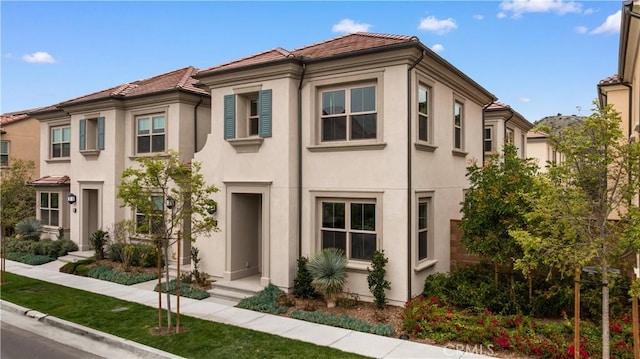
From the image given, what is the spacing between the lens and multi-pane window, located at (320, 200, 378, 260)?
1088 centimetres

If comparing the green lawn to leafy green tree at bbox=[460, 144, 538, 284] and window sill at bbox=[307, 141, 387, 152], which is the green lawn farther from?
window sill at bbox=[307, 141, 387, 152]

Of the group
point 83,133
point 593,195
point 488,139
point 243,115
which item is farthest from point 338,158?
point 83,133

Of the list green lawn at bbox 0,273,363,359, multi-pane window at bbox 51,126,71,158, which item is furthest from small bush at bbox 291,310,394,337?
multi-pane window at bbox 51,126,71,158

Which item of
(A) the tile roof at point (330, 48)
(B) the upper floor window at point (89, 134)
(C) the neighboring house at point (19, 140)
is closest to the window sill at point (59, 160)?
→ (B) the upper floor window at point (89, 134)

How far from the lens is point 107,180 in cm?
1686

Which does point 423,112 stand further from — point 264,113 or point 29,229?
point 29,229

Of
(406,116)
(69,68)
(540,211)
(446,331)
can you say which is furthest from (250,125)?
(69,68)

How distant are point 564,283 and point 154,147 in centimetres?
1449

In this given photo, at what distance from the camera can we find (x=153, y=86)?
16750 mm

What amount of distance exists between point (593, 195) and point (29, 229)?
2247 centimetres

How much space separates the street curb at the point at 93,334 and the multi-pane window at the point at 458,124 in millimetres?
10479

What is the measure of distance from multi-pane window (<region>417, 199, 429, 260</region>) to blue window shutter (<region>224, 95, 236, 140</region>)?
6046mm

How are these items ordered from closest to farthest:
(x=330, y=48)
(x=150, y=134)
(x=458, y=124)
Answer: (x=330, y=48) → (x=458, y=124) → (x=150, y=134)

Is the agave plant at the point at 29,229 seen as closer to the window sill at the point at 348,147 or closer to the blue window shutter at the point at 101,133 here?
the blue window shutter at the point at 101,133
